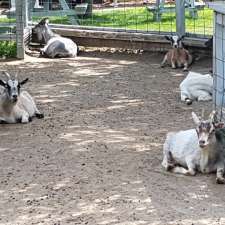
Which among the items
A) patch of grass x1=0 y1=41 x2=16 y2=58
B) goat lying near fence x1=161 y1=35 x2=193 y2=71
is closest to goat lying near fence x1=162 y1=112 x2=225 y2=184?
goat lying near fence x1=161 y1=35 x2=193 y2=71

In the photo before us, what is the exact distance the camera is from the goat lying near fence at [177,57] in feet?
38.5

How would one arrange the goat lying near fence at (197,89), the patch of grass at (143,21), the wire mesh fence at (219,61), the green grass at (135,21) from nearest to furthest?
the wire mesh fence at (219,61)
the goat lying near fence at (197,89)
the green grass at (135,21)
the patch of grass at (143,21)

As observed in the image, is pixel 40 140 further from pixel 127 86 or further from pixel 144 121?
pixel 127 86

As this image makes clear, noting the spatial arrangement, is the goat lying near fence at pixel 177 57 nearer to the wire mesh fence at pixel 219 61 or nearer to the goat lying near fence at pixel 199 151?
the wire mesh fence at pixel 219 61

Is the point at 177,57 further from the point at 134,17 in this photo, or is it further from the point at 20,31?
the point at 134,17

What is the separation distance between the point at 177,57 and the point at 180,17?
123 cm

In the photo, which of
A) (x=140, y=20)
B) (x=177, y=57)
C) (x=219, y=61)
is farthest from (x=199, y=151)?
(x=140, y=20)

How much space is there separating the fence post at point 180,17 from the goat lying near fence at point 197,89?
3471 millimetres

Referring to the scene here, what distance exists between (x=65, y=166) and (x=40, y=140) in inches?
42.1

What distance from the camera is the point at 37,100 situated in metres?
9.56

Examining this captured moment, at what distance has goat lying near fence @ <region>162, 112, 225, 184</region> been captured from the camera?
5.97 meters

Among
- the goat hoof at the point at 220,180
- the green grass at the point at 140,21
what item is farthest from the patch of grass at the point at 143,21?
the goat hoof at the point at 220,180

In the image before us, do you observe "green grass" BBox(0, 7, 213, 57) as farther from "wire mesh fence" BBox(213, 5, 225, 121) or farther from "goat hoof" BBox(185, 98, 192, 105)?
"wire mesh fence" BBox(213, 5, 225, 121)

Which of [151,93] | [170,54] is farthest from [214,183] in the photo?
[170,54]
